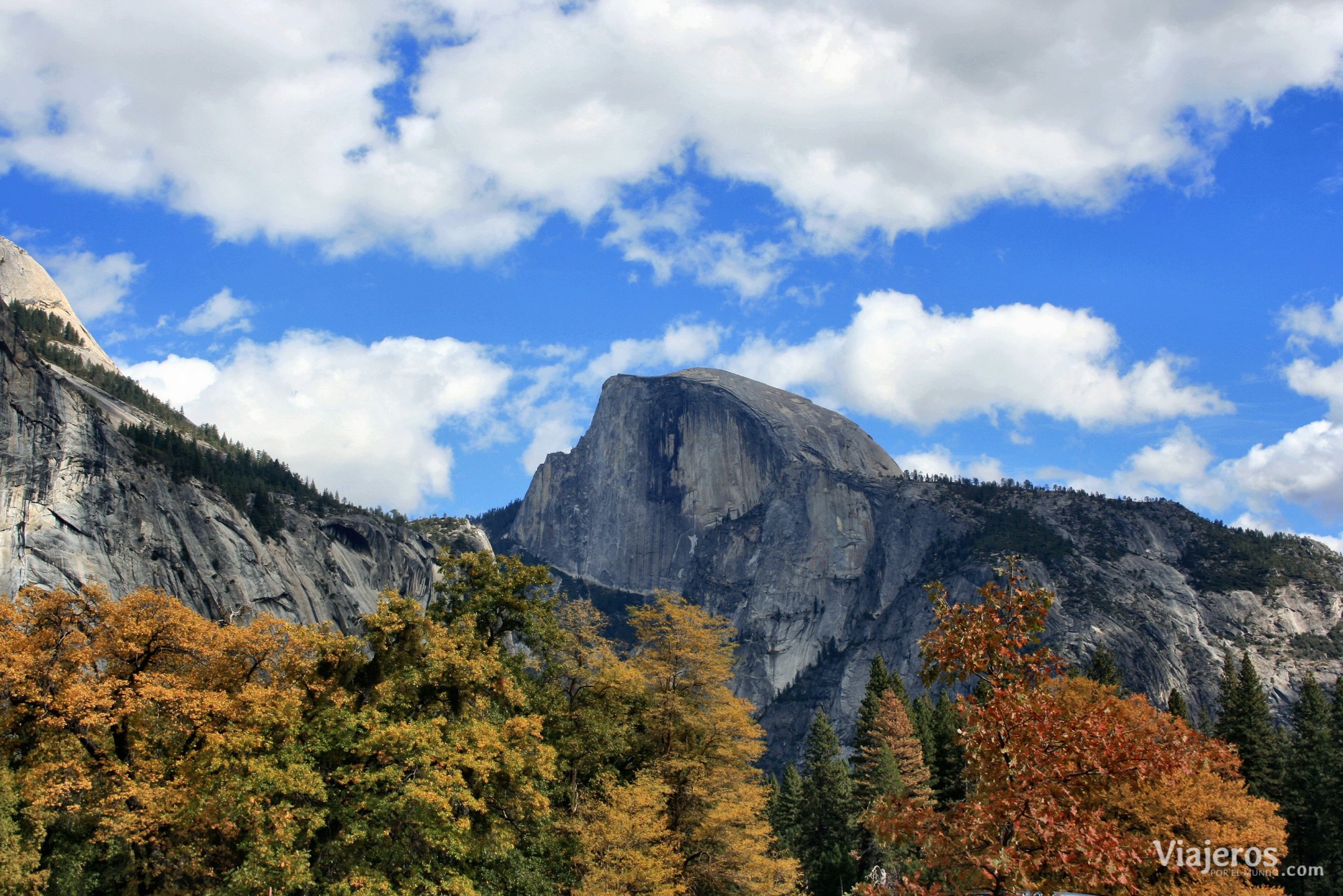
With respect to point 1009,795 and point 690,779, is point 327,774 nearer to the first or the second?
point 690,779

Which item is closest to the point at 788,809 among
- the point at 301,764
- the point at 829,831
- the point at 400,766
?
the point at 829,831

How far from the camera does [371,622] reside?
29078 millimetres

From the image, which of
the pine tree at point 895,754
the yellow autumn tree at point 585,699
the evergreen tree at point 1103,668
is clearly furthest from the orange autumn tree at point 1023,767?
the evergreen tree at point 1103,668

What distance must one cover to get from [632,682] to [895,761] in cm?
3545

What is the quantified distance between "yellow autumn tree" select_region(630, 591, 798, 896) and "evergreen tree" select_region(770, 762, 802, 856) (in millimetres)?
39513

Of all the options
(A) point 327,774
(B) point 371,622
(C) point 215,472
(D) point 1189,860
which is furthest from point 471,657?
(C) point 215,472

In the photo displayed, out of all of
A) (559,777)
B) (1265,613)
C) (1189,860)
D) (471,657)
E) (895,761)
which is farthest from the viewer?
(1265,613)

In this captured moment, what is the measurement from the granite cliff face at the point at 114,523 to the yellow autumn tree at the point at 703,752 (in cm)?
7094

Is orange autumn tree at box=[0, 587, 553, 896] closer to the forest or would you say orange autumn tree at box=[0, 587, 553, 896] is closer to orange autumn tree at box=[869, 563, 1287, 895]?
the forest

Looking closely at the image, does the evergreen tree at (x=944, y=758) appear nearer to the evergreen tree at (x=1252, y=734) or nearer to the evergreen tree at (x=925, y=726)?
the evergreen tree at (x=925, y=726)

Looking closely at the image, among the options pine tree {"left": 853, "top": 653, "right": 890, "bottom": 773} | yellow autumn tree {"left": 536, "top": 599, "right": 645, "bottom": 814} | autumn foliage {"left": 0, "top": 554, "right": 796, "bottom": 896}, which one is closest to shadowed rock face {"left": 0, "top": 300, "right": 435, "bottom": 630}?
pine tree {"left": 853, "top": 653, "right": 890, "bottom": 773}

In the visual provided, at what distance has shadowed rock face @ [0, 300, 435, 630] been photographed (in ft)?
348

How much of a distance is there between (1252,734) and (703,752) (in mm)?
39829

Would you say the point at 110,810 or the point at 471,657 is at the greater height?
the point at 471,657
